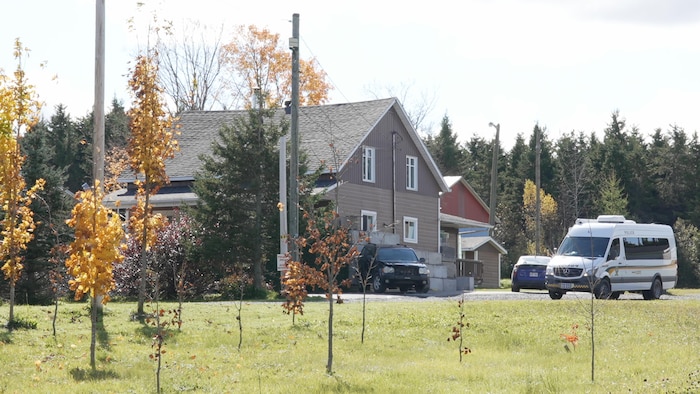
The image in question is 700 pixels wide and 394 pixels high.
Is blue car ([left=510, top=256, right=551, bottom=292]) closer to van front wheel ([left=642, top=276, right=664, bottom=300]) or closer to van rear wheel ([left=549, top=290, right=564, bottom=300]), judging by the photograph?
van front wheel ([left=642, top=276, right=664, bottom=300])

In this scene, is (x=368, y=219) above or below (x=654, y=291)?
above

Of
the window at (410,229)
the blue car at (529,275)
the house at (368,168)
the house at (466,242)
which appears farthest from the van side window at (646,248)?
the window at (410,229)

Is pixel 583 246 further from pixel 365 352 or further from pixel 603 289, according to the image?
pixel 365 352

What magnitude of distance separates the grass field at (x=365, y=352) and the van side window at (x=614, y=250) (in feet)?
25.1

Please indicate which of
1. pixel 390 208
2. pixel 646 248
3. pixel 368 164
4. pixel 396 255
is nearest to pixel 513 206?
pixel 390 208

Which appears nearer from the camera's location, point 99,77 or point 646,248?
point 99,77

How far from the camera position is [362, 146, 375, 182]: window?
1772 inches

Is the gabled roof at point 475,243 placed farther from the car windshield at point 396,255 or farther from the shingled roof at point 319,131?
the car windshield at point 396,255

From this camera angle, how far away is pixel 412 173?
1913 inches

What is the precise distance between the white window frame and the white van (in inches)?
470

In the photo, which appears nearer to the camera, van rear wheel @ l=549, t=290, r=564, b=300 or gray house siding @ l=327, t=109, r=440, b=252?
van rear wheel @ l=549, t=290, r=564, b=300

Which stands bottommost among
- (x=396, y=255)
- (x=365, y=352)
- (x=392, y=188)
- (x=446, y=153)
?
(x=365, y=352)

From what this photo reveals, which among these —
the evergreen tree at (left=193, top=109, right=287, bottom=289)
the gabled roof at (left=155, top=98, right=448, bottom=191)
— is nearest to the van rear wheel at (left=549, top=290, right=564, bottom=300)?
the evergreen tree at (left=193, top=109, right=287, bottom=289)

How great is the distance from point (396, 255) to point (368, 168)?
8552 millimetres
